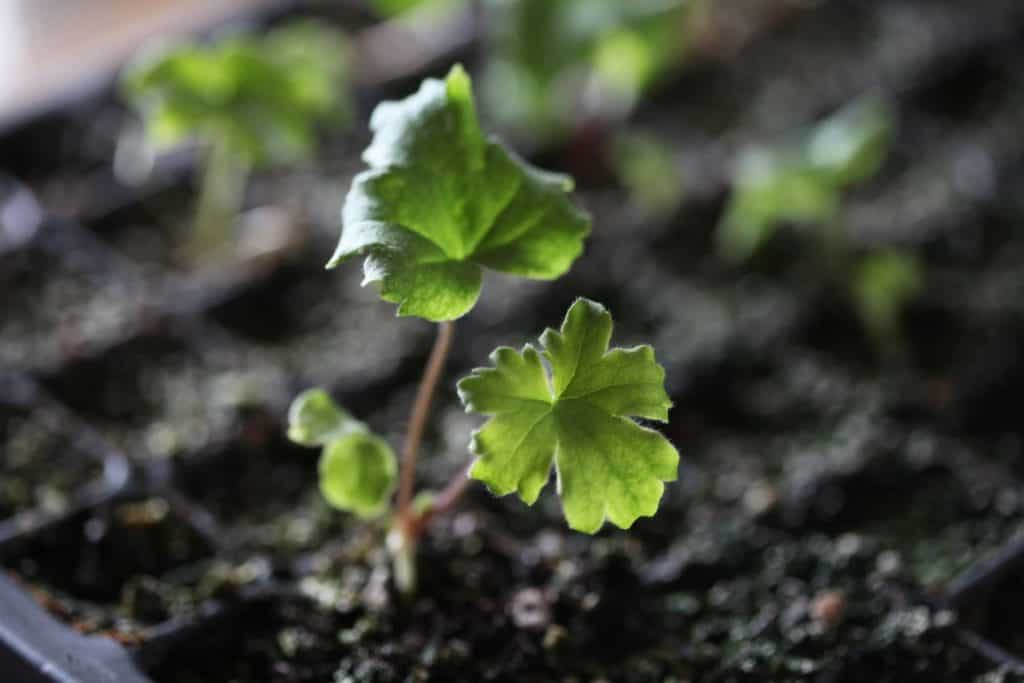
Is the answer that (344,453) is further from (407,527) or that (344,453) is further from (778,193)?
(778,193)

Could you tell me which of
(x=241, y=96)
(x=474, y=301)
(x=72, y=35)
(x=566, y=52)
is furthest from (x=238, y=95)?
(x=72, y=35)

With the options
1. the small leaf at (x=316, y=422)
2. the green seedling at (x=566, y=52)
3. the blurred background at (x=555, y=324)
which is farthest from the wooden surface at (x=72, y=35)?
the small leaf at (x=316, y=422)

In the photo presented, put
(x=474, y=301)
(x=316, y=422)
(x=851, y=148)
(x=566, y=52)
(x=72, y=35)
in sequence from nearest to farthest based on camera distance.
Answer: (x=474, y=301) → (x=316, y=422) → (x=851, y=148) → (x=566, y=52) → (x=72, y=35)

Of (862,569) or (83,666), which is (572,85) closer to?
(862,569)

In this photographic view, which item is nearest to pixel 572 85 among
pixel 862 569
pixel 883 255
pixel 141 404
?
pixel 883 255

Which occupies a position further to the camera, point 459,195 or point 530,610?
point 530,610
